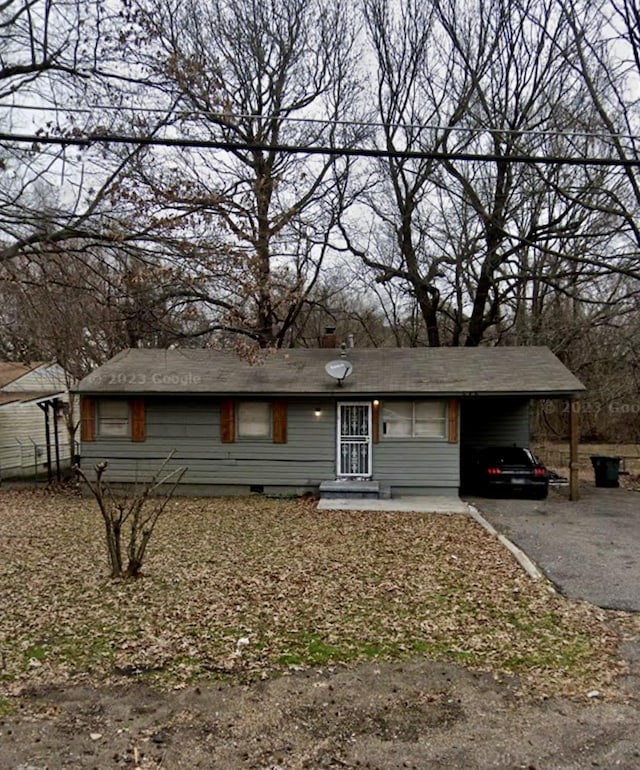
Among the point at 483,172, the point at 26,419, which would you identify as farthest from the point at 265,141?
the point at 26,419

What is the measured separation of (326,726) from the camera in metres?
3.55

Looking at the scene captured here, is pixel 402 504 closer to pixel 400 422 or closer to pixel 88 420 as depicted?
pixel 400 422

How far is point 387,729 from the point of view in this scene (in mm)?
3506

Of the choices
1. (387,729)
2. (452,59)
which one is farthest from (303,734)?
(452,59)

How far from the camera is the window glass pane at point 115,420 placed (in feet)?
45.3

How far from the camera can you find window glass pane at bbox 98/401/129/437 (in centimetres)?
1380

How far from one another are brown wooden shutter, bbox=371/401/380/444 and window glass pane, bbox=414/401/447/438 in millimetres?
883

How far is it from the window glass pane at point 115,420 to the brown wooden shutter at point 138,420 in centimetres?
21

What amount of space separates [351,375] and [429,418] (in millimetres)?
2133

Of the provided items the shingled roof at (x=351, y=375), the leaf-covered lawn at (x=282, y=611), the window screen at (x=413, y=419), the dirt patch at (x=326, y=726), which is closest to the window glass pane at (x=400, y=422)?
the window screen at (x=413, y=419)

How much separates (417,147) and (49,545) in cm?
1888

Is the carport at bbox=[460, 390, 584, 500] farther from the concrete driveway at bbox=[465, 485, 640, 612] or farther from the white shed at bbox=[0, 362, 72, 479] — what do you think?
the white shed at bbox=[0, 362, 72, 479]

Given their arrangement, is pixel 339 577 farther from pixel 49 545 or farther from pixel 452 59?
pixel 452 59

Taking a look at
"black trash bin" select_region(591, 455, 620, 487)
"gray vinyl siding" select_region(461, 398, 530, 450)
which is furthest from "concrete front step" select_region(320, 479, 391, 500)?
"black trash bin" select_region(591, 455, 620, 487)
